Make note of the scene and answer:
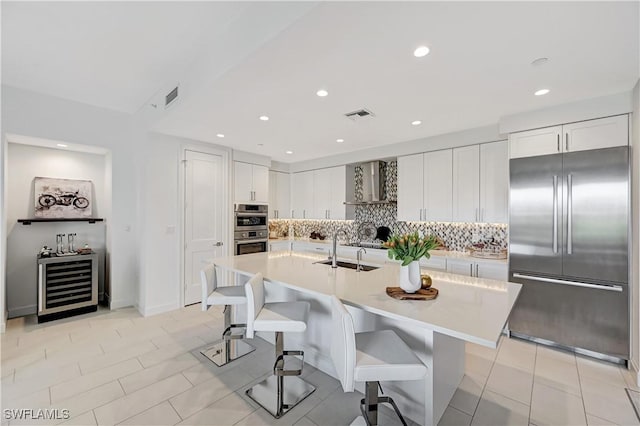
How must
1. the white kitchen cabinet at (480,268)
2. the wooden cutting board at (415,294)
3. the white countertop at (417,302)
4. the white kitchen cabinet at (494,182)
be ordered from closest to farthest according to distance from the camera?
the white countertop at (417,302) → the wooden cutting board at (415,294) → the white kitchen cabinet at (480,268) → the white kitchen cabinet at (494,182)

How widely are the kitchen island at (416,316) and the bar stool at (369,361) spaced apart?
191 millimetres

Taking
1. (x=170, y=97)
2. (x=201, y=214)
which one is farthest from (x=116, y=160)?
(x=170, y=97)

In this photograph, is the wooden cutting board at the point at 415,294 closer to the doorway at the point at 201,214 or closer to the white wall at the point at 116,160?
the doorway at the point at 201,214

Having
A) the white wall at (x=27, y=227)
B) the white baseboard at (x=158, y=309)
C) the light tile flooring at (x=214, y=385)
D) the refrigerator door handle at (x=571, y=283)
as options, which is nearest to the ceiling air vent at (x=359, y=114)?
the refrigerator door handle at (x=571, y=283)

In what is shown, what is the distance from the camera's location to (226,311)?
2926 millimetres

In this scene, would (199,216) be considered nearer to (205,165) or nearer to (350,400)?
(205,165)

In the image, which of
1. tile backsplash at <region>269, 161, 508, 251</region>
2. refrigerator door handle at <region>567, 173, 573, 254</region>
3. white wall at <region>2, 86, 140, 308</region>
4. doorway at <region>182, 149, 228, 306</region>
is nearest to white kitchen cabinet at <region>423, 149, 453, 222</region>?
tile backsplash at <region>269, 161, 508, 251</region>

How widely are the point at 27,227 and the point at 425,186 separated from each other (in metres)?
5.58

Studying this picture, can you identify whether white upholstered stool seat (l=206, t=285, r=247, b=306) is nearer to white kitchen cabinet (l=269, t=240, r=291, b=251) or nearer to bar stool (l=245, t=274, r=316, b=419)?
bar stool (l=245, t=274, r=316, b=419)

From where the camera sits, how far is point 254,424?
1.87 meters

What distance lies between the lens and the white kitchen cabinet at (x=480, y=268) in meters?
3.32

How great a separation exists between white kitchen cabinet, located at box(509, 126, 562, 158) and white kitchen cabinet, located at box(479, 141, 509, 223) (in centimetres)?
28

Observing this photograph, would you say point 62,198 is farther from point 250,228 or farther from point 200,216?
point 250,228

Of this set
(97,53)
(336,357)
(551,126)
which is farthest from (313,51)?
(551,126)
